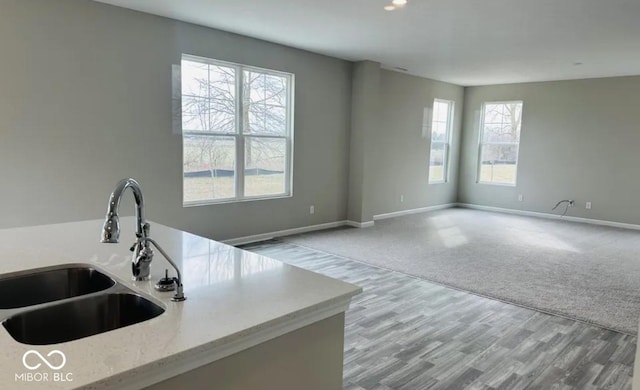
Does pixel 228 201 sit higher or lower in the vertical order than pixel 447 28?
lower

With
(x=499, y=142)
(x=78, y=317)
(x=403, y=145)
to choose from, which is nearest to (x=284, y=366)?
(x=78, y=317)

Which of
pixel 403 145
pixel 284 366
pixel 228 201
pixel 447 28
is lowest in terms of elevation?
pixel 228 201

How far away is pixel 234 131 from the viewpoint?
5281mm

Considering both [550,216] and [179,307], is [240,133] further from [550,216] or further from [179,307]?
[550,216]

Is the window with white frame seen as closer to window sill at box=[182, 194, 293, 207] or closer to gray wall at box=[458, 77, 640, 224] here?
gray wall at box=[458, 77, 640, 224]

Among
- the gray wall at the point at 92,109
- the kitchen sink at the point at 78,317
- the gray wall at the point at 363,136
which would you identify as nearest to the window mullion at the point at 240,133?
the gray wall at the point at 92,109

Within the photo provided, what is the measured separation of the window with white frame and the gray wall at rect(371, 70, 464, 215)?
17 cm

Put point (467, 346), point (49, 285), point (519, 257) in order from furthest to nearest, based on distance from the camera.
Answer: point (519, 257) < point (467, 346) < point (49, 285)

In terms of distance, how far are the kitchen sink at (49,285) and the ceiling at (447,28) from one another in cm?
301

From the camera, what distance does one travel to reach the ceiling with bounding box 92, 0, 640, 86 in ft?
12.7

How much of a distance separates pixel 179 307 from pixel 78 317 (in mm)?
369

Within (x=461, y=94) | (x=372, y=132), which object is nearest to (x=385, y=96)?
(x=372, y=132)

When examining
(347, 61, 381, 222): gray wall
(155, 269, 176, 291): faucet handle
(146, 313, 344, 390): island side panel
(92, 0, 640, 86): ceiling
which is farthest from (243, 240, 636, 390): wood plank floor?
(347, 61, 381, 222): gray wall

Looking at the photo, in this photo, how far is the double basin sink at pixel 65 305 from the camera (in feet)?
4.08
